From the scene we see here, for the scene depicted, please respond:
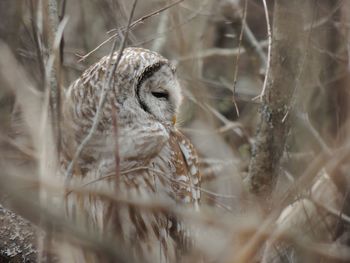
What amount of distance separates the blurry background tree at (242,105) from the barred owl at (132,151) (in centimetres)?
16

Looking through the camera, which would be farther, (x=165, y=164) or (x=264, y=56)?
(x=264, y=56)

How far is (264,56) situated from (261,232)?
3461 mm

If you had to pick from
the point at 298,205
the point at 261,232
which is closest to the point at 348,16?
→ the point at 298,205

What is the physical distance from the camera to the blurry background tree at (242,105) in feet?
6.50

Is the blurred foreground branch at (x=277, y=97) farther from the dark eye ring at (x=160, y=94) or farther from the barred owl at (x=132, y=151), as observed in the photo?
the dark eye ring at (x=160, y=94)

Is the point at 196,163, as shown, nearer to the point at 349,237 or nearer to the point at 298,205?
the point at 298,205

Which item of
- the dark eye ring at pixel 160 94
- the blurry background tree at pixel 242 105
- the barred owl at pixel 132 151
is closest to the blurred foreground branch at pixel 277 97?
the blurry background tree at pixel 242 105

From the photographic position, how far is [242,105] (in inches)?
223

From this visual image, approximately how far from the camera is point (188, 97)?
164 inches

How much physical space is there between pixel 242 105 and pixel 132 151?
273 centimetres

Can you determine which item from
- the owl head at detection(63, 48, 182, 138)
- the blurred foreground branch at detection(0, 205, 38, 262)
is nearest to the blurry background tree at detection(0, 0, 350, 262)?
the blurred foreground branch at detection(0, 205, 38, 262)

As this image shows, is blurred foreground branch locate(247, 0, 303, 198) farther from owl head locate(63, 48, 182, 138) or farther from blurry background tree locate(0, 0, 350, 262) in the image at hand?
owl head locate(63, 48, 182, 138)

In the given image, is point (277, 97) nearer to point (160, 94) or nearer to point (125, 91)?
point (160, 94)

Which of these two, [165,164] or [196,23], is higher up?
[196,23]
